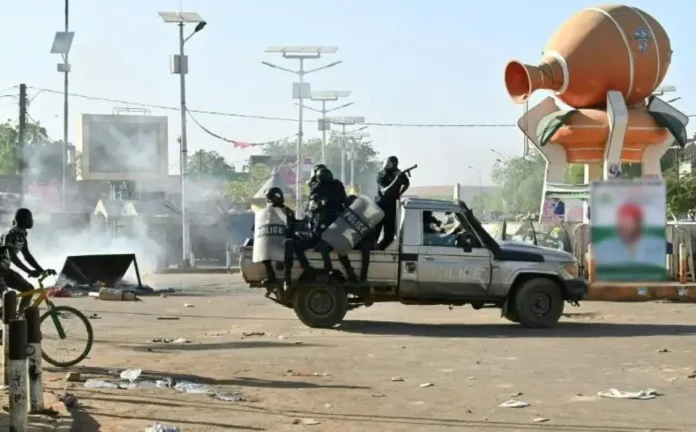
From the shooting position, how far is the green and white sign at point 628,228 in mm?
19188

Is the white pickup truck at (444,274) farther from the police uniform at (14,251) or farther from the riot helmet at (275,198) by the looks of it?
the police uniform at (14,251)

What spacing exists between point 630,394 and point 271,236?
8.19 metres

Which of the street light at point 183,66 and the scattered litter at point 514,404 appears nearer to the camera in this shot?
the scattered litter at point 514,404

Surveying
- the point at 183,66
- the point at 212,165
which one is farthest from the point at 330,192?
the point at 212,165

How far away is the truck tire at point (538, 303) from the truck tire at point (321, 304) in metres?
2.77

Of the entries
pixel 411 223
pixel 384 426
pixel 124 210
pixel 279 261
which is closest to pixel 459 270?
pixel 411 223

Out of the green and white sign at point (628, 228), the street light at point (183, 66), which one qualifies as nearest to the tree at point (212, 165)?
the street light at point (183, 66)

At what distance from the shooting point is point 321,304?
1814 cm

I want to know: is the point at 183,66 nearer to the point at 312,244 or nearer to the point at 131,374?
the point at 312,244

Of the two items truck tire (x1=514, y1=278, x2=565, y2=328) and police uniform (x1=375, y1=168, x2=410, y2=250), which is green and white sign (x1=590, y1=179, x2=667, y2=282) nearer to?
truck tire (x1=514, y1=278, x2=565, y2=328)

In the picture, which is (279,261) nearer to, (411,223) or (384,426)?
(411,223)

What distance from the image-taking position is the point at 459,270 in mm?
18016

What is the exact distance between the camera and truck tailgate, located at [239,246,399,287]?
17984 millimetres

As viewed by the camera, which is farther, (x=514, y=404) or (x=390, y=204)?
(x=390, y=204)
